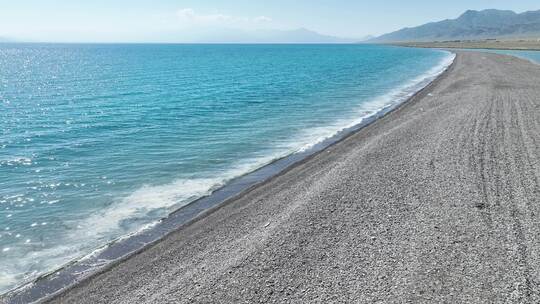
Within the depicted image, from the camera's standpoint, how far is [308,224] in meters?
12.6

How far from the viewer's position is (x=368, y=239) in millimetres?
11328

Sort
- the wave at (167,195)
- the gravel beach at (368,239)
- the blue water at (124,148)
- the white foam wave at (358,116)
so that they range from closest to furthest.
Result: the gravel beach at (368,239) < the blue water at (124,148) < the wave at (167,195) < the white foam wave at (358,116)

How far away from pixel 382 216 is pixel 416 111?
69.1 ft

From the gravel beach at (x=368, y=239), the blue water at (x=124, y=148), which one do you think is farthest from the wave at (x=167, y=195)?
the gravel beach at (x=368, y=239)

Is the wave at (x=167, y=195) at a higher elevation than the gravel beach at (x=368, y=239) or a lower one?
lower

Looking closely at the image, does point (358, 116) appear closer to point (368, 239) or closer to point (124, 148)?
point (124, 148)

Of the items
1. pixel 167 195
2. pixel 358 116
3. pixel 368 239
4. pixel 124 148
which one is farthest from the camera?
pixel 358 116

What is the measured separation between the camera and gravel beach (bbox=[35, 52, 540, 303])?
9227 mm

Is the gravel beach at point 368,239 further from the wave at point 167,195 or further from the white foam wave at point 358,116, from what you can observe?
the white foam wave at point 358,116

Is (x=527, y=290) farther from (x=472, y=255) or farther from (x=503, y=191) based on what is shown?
(x=503, y=191)

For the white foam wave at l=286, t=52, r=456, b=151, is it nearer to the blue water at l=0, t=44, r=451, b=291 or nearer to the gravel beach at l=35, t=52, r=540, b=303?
Result: the blue water at l=0, t=44, r=451, b=291

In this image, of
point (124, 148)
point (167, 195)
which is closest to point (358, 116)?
point (124, 148)

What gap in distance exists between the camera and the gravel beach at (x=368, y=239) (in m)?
9.23

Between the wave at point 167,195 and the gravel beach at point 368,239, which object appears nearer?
the gravel beach at point 368,239
